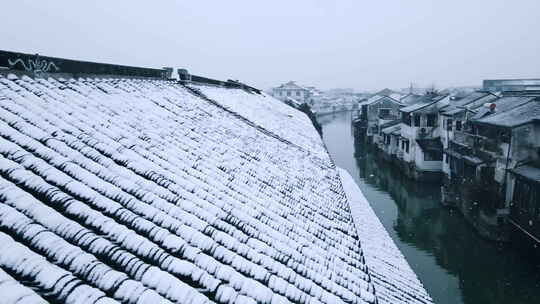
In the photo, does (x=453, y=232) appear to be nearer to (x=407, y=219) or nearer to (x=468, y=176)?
(x=407, y=219)

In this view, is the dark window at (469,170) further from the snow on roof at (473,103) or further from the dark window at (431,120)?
the dark window at (431,120)

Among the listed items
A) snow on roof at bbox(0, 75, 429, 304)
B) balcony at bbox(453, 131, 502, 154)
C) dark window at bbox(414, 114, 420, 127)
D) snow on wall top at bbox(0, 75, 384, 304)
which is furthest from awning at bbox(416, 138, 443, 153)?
snow on wall top at bbox(0, 75, 384, 304)

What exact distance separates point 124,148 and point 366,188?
25988 millimetres

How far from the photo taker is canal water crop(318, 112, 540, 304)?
1396 cm

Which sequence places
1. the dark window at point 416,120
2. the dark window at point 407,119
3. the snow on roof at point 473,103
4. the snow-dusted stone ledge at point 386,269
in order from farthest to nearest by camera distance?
the dark window at point 407,119
the dark window at point 416,120
the snow on roof at point 473,103
the snow-dusted stone ledge at point 386,269

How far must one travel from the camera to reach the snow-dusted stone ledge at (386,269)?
7.38m

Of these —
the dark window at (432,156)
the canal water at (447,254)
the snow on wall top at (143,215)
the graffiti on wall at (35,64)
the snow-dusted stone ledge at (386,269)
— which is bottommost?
the canal water at (447,254)

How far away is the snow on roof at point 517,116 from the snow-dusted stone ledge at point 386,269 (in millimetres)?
10804

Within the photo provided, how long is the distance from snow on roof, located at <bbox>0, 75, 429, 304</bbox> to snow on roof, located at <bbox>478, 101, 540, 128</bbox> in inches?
619

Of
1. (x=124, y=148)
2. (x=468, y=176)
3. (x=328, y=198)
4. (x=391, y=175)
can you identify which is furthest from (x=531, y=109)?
(x=124, y=148)

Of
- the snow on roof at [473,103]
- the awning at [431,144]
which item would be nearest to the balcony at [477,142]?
the snow on roof at [473,103]

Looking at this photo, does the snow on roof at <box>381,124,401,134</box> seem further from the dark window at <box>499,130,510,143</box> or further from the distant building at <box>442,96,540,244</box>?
the dark window at <box>499,130,510,143</box>

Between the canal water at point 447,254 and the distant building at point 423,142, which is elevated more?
the distant building at point 423,142

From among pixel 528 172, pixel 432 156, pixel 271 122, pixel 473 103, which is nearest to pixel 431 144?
pixel 432 156
